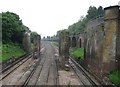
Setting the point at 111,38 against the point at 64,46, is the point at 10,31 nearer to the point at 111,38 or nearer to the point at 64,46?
the point at 64,46

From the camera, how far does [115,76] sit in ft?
54.0

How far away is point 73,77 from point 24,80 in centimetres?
403

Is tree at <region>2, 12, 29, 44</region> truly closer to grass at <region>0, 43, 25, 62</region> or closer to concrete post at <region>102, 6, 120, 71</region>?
grass at <region>0, 43, 25, 62</region>

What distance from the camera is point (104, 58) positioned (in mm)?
18484

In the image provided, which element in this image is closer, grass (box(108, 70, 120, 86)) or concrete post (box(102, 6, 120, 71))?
grass (box(108, 70, 120, 86))

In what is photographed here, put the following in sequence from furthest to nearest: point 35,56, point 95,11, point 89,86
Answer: point 95,11, point 35,56, point 89,86

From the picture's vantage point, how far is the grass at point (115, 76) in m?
15.5

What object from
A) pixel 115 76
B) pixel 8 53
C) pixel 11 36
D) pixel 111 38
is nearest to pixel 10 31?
pixel 11 36

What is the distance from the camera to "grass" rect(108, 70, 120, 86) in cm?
1553

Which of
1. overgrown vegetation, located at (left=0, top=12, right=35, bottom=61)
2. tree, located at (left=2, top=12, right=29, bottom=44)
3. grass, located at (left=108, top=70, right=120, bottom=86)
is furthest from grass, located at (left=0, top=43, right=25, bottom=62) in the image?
grass, located at (left=108, top=70, right=120, bottom=86)

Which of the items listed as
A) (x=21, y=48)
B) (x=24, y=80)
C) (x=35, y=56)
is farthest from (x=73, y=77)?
(x=21, y=48)

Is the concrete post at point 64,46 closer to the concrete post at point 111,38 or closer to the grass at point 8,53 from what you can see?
the grass at point 8,53

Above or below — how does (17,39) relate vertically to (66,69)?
above

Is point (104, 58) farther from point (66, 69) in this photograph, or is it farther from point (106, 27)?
point (66, 69)
